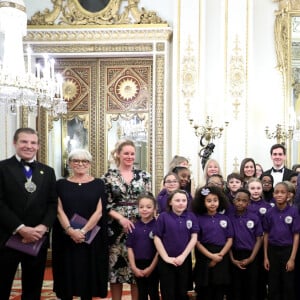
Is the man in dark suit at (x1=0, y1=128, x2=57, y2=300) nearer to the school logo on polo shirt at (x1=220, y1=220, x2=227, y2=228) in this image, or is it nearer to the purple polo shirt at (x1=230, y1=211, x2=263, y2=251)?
the school logo on polo shirt at (x1=220, y1=220, x2=227, y2=228)

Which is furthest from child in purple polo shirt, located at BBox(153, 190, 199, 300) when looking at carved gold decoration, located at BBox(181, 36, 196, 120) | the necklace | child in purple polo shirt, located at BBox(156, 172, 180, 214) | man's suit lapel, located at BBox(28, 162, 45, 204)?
carved gold decoration, located at BBox(181, 36, 196, 120)

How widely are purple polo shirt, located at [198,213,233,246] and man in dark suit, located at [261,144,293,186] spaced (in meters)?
1.48

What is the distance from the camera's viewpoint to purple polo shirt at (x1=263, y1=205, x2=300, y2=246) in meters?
4.52

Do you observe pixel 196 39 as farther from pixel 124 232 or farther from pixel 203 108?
pixel 124 232

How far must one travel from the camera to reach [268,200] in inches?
210

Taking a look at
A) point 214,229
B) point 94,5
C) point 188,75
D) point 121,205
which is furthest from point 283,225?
point 94,5

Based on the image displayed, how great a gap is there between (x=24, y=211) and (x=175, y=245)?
4.14ft

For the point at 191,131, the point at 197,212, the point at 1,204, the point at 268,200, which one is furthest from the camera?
the point at 191,131

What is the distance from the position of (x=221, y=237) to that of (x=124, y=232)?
2.75ft

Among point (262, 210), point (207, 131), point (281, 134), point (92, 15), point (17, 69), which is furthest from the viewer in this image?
point (92, 15)

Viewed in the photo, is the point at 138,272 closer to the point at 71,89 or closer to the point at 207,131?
the point at 207,131

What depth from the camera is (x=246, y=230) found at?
4.61 meters

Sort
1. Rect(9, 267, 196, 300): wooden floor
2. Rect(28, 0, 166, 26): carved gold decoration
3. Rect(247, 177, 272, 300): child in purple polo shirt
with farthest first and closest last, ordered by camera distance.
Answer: Rect(28, 0, 166, 26): carved gold decoration, Rect(9, 267, 196, 300): wooden floor, Rect(247, 177, 272, 300): child in purple polo shirt

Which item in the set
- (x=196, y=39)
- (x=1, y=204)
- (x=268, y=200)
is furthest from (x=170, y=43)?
(x=1, y=204)
